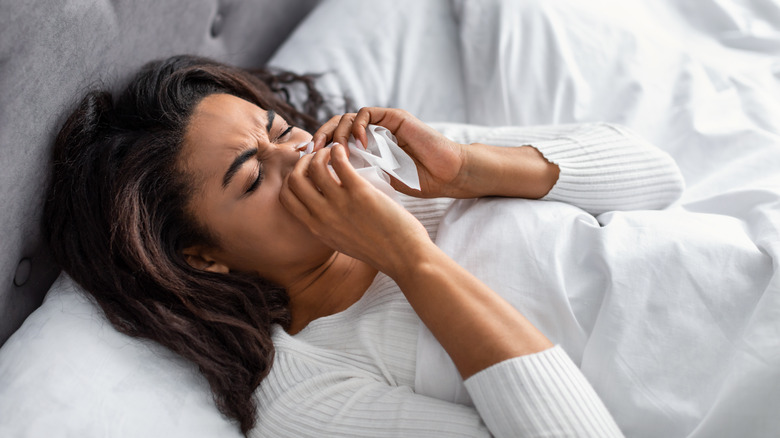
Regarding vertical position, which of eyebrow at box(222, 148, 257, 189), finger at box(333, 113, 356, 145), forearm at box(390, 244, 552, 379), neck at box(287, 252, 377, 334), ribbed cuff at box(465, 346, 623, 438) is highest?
finger at box(333, 113, 356, 145)

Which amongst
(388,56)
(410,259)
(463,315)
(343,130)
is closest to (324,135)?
(343,130)

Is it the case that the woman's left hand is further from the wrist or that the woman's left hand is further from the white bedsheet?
the wrist

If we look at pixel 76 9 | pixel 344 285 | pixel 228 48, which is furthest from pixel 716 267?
pixel 228 48

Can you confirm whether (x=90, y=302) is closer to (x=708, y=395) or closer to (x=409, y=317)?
(x=409, y=317)

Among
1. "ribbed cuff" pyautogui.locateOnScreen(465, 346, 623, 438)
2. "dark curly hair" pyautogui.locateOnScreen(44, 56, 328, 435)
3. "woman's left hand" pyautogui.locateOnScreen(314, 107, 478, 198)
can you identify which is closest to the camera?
"ribbed cuff" pyautogui.locateOnScreen(465, 346, 623, 438)

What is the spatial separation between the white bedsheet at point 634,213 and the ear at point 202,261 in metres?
0.47

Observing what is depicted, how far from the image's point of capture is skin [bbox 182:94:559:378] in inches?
39.3

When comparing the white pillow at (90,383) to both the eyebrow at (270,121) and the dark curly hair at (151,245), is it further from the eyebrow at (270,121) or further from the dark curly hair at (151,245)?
the eyebrow at (270,121)

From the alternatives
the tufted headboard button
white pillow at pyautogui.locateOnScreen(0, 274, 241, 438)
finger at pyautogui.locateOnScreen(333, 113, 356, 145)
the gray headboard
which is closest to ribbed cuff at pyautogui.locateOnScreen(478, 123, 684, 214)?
finger at pyautogui.locateOnScreen(333, 113, 356, 145)

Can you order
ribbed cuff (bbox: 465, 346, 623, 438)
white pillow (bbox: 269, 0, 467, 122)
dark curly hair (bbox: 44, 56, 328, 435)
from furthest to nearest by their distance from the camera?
white pillow (bbox: 269, 0, 467, 122)
dark curly hair (bbox: 44, 56, 328, 435)
ribbed cuff (bbox: 465, 346, 623, 438)

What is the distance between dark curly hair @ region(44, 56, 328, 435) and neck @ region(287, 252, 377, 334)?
0.25ft

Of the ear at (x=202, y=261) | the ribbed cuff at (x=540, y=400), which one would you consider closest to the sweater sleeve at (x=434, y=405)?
the ribbed cuff at (x=540, y=400)

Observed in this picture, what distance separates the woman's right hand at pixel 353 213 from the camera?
106 cm

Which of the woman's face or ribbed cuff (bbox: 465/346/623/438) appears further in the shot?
the woman's face
